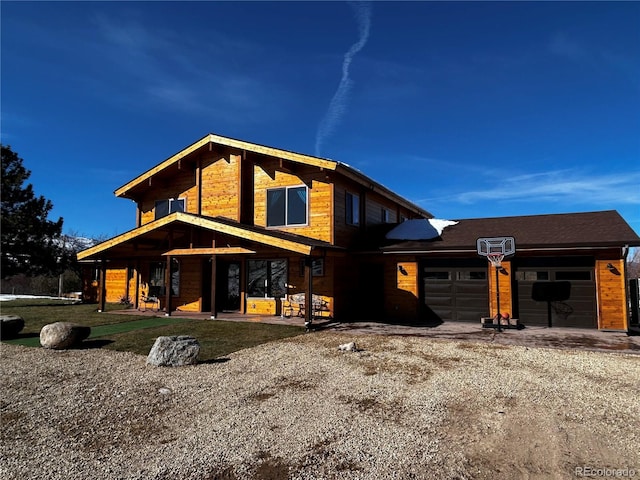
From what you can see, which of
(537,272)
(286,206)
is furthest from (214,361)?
(537,272)

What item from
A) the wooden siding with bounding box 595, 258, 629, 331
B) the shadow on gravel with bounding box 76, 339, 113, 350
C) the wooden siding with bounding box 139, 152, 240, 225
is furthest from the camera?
the wooden siding with bounding box 139, 152, 240, 225

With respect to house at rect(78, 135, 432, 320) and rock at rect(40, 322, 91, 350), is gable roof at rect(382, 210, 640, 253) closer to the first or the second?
house at rect(78, 135, 432, 320)

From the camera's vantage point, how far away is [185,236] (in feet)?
56.1

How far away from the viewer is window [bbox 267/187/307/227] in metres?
15.3

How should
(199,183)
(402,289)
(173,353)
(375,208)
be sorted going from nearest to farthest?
1. (173,353)
2. (402,289)
3. (199,183)
4. (375,208)

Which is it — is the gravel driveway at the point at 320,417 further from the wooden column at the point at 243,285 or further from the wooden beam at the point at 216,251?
the wooden column at the point at 243,285

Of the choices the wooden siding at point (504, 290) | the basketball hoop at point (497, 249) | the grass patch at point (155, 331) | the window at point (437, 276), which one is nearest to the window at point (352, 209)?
the window at point (437, 276)

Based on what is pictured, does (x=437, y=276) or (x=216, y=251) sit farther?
(x=437, y=276)

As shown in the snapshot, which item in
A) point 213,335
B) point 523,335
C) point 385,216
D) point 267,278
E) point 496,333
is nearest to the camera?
point 213,335

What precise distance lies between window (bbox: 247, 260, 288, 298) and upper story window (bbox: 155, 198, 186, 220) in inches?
190

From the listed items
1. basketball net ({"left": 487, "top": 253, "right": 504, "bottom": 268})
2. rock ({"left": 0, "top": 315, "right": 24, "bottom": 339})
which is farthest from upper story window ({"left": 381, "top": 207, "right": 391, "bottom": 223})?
rock ({"left": 0, "top": 315, "right": 24, "bottom": 339})

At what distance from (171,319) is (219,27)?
994cm

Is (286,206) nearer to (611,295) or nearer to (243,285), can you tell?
(243,285)

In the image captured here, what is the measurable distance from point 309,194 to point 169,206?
729 cm
